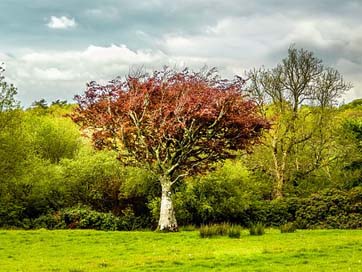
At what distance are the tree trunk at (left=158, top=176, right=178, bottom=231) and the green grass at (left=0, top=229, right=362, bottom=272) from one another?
3.15 m

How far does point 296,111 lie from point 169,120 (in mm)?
20281

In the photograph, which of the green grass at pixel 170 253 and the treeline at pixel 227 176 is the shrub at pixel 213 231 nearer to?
the green grass at pixel 170 253

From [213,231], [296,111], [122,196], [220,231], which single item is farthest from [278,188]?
[213,231]

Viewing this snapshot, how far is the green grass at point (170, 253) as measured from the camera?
17.0 metres

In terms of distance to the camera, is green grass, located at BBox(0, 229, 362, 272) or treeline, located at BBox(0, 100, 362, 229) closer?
green grass, located at BBox(0, 229, 362, 272)

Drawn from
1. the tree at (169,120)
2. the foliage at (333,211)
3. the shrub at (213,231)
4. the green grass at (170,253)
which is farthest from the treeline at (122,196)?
the shrub at (213,231)

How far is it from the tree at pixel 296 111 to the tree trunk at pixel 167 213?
1730 centimetres

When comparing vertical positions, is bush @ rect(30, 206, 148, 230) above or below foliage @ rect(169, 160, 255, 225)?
below

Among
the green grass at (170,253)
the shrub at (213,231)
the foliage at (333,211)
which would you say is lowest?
the green grass at (170,253)

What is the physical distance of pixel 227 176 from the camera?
39000 millimetres

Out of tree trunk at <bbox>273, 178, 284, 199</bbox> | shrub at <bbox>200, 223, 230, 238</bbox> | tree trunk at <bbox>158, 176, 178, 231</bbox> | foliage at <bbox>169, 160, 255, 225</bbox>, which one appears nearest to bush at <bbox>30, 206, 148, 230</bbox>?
foliage at <bbox>169, 160, 255, 225</bbox>

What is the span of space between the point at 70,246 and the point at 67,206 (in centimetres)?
1646

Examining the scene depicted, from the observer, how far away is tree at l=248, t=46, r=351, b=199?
157 feet

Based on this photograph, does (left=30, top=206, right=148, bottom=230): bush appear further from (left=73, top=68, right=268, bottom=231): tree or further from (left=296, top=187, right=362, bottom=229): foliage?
(left=296, top=187, right=362, bottom=229): foliage
